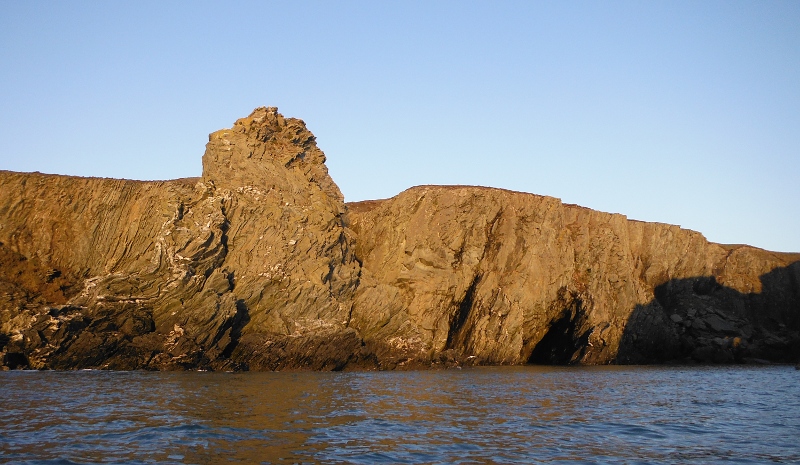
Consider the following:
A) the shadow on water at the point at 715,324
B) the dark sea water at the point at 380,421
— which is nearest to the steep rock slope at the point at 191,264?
the dark sea water at the point at 380,421

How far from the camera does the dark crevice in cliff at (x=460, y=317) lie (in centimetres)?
5209

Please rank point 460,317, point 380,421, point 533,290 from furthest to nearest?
point 533,290, point 460,317, point 380,421

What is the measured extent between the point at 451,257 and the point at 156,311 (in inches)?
832

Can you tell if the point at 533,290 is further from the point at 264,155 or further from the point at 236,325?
the point at 236,325

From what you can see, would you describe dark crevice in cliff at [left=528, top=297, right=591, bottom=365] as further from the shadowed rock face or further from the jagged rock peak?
the jagged rock peak

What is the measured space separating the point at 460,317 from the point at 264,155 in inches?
719

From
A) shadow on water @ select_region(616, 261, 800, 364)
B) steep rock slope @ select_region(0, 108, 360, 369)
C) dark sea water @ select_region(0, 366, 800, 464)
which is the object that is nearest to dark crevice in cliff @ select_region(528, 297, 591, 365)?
shadow on water @ select_region(616, 261, 800, 364)

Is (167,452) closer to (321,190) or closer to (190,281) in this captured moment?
(190,281)

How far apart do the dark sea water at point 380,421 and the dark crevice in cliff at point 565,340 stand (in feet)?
61.3

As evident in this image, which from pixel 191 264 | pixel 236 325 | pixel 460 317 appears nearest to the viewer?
pixel 191 264

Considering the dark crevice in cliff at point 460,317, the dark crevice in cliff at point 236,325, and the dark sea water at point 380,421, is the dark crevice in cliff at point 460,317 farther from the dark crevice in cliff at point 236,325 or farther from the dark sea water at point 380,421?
the dark sea water at point 380,421

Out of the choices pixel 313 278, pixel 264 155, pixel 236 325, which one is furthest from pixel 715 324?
pixel 236 325

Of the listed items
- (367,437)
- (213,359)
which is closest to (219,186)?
(213,359)

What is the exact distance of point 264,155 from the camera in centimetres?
5059
